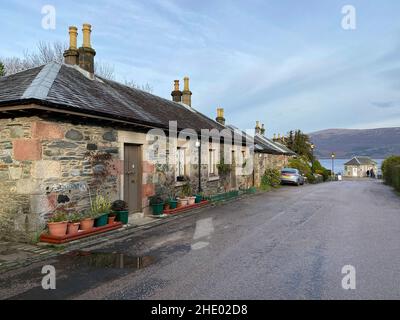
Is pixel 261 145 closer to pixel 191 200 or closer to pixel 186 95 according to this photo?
pixel 186 95

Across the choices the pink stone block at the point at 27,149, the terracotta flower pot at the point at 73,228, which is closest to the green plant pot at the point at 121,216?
the terracotta flower pot at the point at 73,228

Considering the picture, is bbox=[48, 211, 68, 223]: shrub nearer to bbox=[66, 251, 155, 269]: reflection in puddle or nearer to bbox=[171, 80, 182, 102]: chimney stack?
bbox=[66, 251, 155, 269]: reflection in puddle

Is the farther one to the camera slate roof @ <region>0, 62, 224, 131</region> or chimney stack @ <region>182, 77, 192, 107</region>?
chimney stack @ <region>182, 77, 192, 107</region>

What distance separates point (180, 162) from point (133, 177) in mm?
3673

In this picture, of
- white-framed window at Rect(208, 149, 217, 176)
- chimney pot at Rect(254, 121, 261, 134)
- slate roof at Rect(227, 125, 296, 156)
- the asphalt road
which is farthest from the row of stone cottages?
chimney pot at Rect(254, 121, 261, 134)

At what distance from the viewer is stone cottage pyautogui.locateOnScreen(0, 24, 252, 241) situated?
805cm

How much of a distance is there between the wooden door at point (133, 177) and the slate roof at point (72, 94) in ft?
3.54

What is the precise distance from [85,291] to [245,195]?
1534cm

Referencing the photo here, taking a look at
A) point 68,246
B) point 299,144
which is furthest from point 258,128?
point 68,246

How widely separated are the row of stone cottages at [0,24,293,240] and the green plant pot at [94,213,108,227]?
62 cm

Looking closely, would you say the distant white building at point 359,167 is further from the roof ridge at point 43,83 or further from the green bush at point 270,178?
the roof ridge at point 43,83

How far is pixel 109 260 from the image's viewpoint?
6605 mm

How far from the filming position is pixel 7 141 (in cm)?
848
